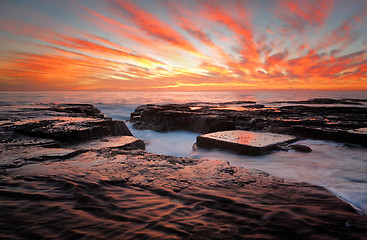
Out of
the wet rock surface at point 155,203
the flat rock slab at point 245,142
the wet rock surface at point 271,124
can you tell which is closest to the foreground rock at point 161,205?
the wet rock surface at point 155,203

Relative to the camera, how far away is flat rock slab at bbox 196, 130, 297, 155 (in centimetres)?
404

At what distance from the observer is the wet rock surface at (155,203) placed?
126 cm

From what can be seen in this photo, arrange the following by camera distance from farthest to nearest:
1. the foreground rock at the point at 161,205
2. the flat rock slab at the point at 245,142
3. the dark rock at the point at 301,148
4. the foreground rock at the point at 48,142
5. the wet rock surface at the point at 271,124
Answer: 1. the wet rock surface at the point at 271,124
2. the dark rock at the point at 301,148
3. the flat rock slab at the point at 245,142
4. the foreground rock at the point at 48,142
5. the foreground rock at the point at 161,205

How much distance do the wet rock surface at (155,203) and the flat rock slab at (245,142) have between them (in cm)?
163

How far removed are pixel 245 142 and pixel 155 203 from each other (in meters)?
3.17

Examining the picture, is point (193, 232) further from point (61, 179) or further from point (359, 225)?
point (61, 179)

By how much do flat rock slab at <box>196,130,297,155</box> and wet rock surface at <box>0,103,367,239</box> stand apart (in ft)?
5.35

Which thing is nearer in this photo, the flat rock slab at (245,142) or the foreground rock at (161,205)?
the foreground rock at (161,205)

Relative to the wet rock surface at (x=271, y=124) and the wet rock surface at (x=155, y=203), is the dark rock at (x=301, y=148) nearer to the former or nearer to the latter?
the wet rock surface at (x=271, y=124)

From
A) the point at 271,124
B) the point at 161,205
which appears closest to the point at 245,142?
the point at 271,124

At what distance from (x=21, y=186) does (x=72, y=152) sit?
44.7 inches

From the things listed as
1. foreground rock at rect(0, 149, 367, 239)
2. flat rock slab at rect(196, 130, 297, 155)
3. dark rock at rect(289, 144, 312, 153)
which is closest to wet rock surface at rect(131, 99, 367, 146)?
flat rock slab at rect(196, 130, 297, 155)

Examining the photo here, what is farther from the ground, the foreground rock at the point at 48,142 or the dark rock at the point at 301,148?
the foreground rock at the point at 48,142

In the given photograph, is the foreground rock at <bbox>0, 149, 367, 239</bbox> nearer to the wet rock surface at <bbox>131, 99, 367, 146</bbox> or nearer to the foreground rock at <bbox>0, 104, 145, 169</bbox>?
the foreground rock at <bbox>0, 104, 145, 169</bbox>
